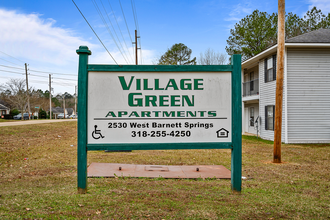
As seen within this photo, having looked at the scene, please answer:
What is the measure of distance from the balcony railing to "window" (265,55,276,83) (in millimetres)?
3257

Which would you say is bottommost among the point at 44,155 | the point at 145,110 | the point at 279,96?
the point at 44,155

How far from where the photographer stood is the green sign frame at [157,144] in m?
3.99

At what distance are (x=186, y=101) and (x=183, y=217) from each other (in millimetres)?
1928

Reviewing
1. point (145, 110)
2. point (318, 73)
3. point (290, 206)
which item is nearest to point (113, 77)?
point (145, 110)

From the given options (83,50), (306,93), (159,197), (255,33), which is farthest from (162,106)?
(255,33)

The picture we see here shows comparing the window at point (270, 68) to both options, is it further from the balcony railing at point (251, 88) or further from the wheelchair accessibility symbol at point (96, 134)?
the wheelchair accessibility symbol at point (96, 134)

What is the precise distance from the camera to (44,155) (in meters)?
8.19

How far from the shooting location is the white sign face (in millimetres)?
4164

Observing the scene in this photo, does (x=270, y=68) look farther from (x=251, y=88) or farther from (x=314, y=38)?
(x=251, y=88)

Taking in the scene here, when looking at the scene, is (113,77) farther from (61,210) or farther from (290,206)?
(290,206)

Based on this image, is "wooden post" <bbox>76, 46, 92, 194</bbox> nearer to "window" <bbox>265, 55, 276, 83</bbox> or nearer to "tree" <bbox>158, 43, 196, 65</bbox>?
"window" <bbox>265, 55, 276, 83</bbox>

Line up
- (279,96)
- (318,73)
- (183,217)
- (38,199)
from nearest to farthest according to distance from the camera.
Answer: (183,217) → (38,199) → (279,96) → (318,73)

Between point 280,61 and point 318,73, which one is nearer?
point 280,61

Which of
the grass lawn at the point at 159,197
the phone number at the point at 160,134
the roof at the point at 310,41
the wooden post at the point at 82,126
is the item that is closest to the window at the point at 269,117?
the roof at the point at 310,41
